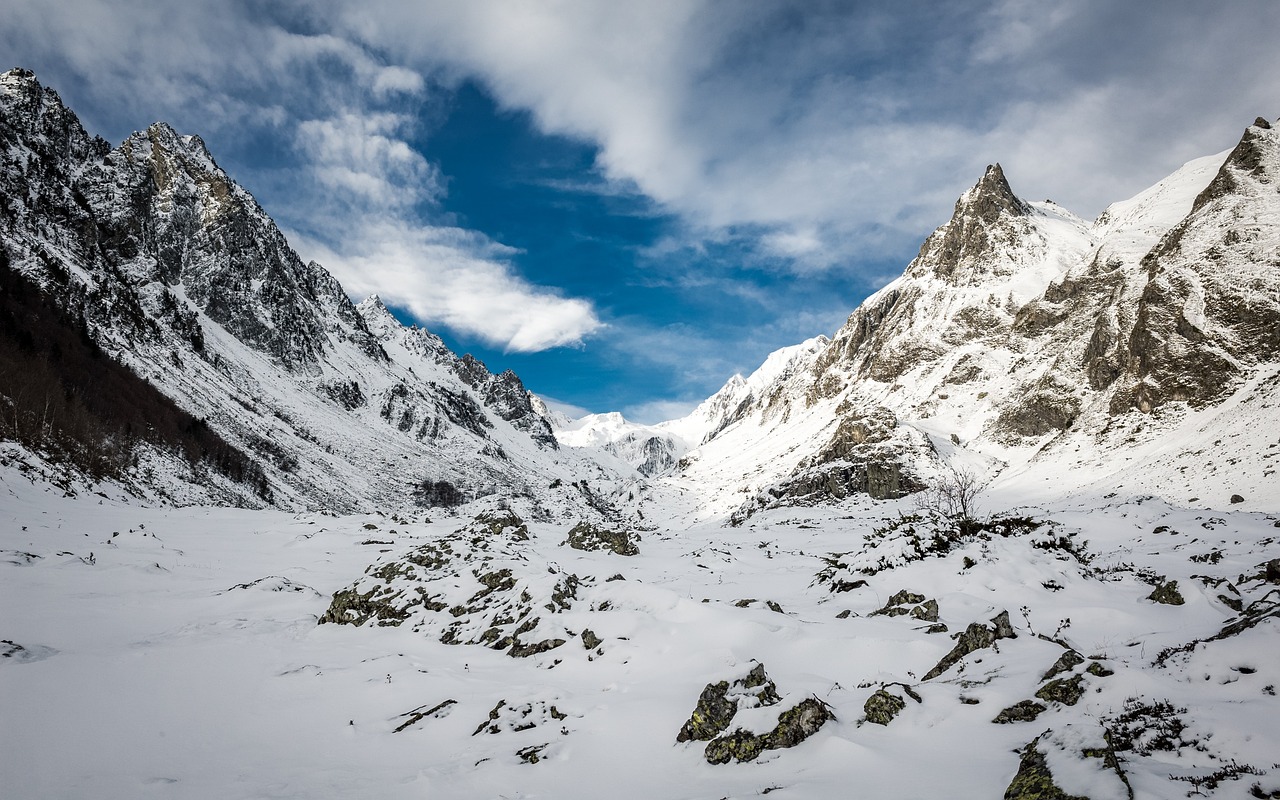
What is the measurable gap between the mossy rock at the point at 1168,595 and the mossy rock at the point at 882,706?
7.29 metres

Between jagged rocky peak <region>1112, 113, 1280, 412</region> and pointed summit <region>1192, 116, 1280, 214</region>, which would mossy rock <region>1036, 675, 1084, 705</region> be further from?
pointed summit <region>1192, 116, 1280, 214</region>

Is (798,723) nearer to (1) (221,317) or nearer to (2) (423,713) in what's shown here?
(2) (423,713)

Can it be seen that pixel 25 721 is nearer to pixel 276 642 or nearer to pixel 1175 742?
pixel 276 642

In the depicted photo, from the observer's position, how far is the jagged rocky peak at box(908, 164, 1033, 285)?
355 feet

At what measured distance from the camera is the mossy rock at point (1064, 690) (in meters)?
6.19

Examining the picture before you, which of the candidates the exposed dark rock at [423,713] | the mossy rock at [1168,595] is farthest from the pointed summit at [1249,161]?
the exposed dark rock at [423,713]

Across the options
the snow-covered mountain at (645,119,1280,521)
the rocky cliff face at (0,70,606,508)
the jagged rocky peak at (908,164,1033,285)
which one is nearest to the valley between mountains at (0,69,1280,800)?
the snow-covered mountain at (645,119,1280,521)

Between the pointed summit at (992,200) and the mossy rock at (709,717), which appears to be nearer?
the mossy rock at (709,717)

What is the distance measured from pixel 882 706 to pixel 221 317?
145681 mm

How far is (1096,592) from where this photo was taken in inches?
456

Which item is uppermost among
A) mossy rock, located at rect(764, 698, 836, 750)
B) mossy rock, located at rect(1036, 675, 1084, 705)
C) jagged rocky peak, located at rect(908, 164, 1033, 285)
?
jagged rocky peak, located at rect(908, 164, 1033, 285)

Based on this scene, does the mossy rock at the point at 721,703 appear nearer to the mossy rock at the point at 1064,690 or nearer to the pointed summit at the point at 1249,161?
the mossy rock at the point at 1064,690

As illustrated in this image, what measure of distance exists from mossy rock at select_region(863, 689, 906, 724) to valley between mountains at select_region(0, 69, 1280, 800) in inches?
2.0

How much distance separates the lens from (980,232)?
112 m
